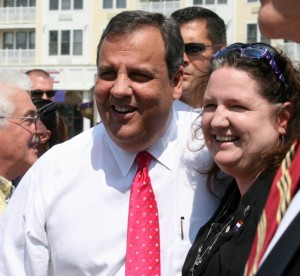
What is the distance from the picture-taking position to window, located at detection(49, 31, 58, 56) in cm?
3409

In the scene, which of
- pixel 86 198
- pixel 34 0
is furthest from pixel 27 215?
pixel 34 0

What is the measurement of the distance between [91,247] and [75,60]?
31365 mm

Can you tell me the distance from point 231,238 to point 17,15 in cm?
3491

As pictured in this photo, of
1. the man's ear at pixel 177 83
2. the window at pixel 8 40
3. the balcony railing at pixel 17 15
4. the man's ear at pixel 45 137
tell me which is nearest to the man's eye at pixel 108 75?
the man's ear at pixel 177 83

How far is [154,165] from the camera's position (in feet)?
8.93

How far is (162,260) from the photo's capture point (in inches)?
100

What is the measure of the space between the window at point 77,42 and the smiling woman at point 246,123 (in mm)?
31859

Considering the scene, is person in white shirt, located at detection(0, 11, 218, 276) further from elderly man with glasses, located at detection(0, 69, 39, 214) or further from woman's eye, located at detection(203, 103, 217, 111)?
elderly man with glasses, located at detection(0, 69, 39, 214)

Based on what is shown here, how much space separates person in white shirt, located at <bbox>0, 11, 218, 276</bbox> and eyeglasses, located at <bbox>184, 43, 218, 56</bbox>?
1.40 metres

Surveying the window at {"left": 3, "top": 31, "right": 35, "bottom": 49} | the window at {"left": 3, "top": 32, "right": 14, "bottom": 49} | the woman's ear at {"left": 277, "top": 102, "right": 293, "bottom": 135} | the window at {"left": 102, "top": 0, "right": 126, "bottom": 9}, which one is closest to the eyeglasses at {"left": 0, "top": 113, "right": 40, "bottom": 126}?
the woman's ear at {"left": 277, "top": 102, "right": 293, "bottom": 135}

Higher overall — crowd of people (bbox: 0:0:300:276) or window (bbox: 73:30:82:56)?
crowd of people (bbox: 0:0:300:276)

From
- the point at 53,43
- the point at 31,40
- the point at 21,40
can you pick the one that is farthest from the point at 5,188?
the point at 21,40

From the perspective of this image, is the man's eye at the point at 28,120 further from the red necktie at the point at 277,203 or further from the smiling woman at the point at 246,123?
the red necktie at the point at 277,203

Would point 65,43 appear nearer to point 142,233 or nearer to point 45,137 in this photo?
point 45,137
